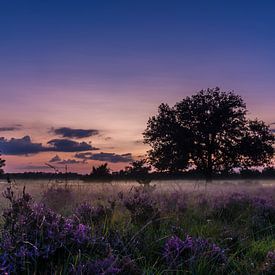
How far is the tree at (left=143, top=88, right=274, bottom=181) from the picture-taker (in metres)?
51.1

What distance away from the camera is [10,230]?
158 inches

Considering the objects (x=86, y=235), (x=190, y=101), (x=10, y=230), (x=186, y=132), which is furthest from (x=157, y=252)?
(x=190, y=101)

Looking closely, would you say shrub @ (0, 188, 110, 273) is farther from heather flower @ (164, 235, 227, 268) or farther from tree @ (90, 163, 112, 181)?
tree @ (90, 163, 112, 181)

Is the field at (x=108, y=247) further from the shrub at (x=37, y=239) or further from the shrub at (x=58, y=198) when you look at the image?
the shrub at (x=58, y=198)

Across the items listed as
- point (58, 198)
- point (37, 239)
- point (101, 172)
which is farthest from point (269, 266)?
point (101, 172)

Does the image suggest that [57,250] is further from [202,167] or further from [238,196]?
[202,167]

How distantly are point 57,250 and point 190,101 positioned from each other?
5114 cm

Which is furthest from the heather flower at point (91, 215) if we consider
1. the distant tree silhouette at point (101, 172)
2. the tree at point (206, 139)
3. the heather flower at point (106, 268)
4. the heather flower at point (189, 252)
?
the tree at point (206, 139)

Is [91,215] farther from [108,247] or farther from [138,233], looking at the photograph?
[108,247]

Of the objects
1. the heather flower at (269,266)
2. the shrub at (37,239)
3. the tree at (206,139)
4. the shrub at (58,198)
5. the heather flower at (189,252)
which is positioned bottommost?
the heather flower at (269,266)

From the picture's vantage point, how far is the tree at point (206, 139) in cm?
5106

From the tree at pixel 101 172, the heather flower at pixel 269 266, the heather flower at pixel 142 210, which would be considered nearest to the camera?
the heather flower at pixel 269 266

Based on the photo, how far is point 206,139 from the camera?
53.0 m

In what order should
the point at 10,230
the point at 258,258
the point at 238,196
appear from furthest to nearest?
the point at 238,196 → the point at 258,258 → the point at 10,230
